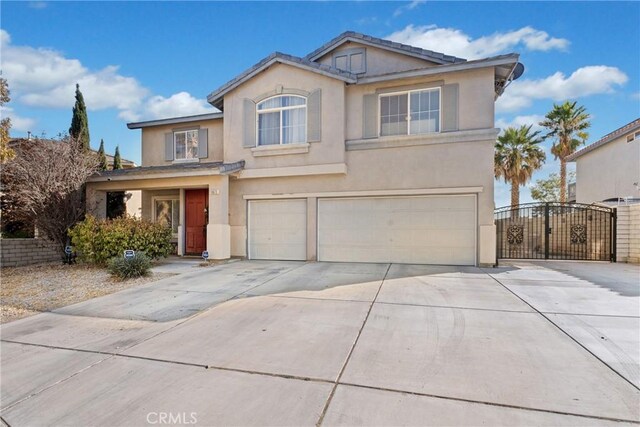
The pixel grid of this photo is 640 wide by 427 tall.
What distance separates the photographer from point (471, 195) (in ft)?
33.3

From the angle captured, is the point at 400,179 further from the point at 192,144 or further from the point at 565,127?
the point at 565,127

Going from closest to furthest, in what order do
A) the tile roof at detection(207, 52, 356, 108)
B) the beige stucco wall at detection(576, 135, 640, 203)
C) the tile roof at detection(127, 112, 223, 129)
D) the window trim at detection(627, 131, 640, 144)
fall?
the tile roof at detection(207, 52, 356, 108) < the tile roof at detection(127, 112, 223, 129) < the window trim at detection(627, 131, 640, 144) < the beige stucco wall at detection(576, 135, 640, 203)

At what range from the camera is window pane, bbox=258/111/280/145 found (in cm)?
1168

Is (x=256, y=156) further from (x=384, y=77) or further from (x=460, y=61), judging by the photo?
(x=460, y=61)

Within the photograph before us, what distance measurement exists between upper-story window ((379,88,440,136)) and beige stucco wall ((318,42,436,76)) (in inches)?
59.8

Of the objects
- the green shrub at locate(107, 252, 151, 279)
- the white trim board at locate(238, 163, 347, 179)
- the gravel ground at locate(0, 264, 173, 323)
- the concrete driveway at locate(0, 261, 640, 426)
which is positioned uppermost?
the white trim board at locate(238, 163, 347, 179)

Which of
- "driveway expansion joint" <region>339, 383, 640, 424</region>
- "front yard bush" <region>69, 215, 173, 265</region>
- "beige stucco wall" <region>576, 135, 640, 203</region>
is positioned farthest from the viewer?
"beige stucco wall" <region>576, 135, 640, 203</region>

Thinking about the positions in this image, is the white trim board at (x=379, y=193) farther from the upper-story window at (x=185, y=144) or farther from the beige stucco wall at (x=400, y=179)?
the upper-story window at (x=185, y=144)

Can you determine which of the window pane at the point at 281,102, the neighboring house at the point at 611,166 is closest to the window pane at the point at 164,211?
the window pane at the point at 281,102

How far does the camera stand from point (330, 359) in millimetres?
3607

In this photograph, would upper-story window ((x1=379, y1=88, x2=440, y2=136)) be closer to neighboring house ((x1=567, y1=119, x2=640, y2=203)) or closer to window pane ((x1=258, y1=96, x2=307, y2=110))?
window pane ((x1=258, y1=96, x2=307, y2=110))

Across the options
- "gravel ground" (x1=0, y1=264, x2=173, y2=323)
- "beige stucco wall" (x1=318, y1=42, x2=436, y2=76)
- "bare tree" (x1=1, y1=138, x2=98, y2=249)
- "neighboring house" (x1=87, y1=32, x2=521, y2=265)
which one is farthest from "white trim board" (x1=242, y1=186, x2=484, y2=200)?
"bare tree" (x1=1, y1=138, x2=98, y2=249)

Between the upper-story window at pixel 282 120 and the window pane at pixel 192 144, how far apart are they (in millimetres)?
3538

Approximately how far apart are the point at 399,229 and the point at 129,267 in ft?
26.6
